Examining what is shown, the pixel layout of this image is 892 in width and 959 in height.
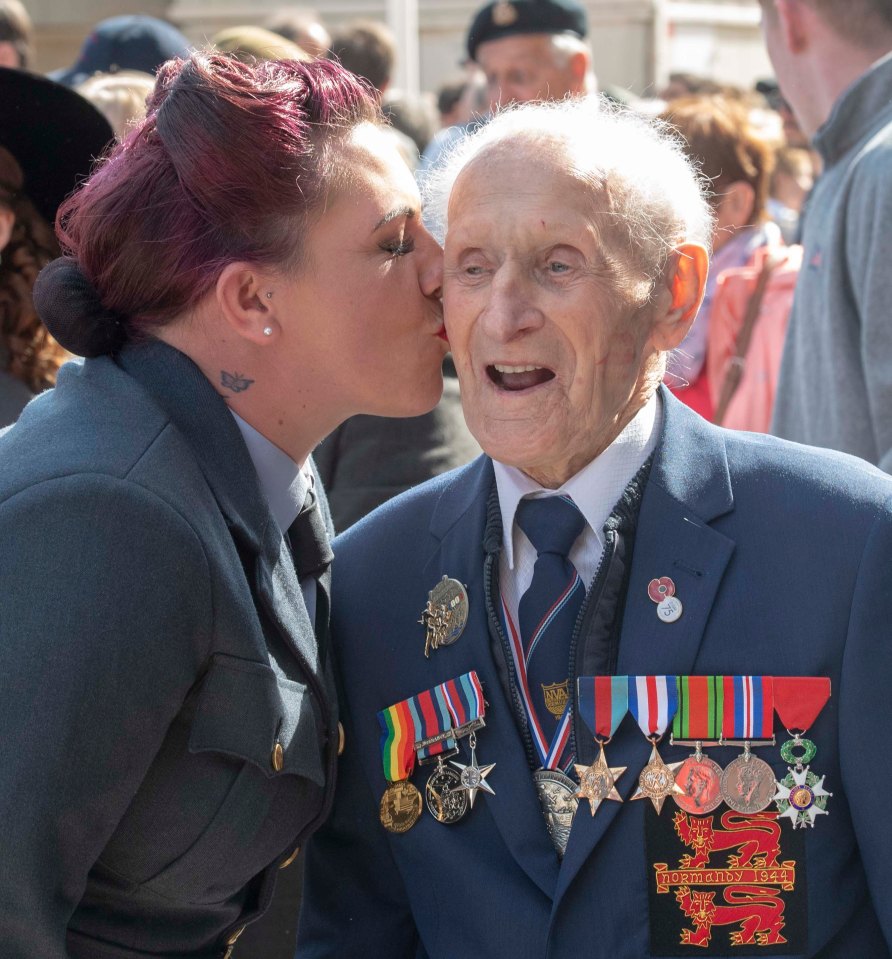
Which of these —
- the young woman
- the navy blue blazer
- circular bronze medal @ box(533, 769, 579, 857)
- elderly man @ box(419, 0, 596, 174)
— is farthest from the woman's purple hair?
elderly man @ box(419, 0, 596, 174)

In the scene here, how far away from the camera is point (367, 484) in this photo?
11.5 feet

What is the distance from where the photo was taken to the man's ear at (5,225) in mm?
3312

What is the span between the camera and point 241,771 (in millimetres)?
2230

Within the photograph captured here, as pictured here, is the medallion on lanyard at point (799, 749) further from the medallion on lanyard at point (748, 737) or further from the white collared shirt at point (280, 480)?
the white collared shirt at point (280, 480)

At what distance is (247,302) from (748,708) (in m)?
1.09

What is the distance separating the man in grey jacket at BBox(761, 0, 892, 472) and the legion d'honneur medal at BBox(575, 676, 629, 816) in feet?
4.70

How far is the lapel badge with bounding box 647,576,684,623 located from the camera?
225 centimetres

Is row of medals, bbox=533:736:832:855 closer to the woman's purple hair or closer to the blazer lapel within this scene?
the blazer lapel

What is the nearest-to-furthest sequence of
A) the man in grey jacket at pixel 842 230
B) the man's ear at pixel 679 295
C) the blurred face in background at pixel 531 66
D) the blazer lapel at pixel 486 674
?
1. the blazer lapel at pixel 486 674
2. the man's ear at pixel 679 295
3. the man in grey jacket at pixel 842 230
4. the blurred face in background at pixel 531 66

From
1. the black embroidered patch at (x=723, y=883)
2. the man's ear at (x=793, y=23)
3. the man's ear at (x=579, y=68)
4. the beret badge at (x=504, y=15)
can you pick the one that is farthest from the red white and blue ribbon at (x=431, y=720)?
the beret badge at (x=504, y=15)

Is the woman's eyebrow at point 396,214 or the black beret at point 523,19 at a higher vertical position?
the woman's eyebrow at point 396,214

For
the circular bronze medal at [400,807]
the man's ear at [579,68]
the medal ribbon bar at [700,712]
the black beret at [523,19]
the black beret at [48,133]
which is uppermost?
the black beret at [48,133]

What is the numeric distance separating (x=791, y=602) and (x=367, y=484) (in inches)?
59.2

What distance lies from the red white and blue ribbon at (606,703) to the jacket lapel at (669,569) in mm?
27
